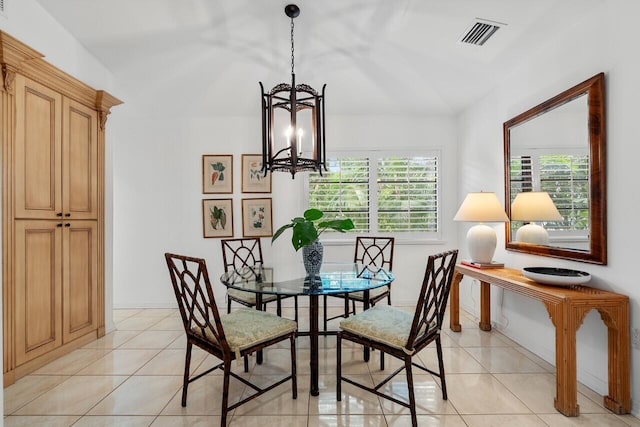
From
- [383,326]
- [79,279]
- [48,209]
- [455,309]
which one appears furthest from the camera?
[455,309]

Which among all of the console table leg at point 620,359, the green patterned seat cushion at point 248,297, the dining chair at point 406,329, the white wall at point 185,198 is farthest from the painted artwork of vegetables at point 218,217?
the console table leg at point 620,359

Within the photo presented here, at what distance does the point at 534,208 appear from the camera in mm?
2711

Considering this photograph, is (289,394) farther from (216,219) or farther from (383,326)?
(216,219)

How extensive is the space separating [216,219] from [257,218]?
0.52 m

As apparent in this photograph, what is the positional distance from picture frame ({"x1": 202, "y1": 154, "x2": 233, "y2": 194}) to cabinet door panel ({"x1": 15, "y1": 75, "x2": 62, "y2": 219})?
5.29 ft

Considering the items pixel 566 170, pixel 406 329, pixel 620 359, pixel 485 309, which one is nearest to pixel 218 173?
pixel 406 329

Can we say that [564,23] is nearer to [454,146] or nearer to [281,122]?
[454,146]

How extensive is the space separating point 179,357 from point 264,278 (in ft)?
3.63

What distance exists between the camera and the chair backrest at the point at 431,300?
1.76m

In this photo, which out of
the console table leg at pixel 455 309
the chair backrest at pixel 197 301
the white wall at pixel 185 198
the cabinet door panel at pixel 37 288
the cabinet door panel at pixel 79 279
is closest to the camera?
the chair backrest at pixel 197 301

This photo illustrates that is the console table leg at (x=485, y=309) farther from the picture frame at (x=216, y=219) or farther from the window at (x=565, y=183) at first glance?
the picture frame at (x=216, y=219)

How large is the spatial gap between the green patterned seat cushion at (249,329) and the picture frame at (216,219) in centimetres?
206

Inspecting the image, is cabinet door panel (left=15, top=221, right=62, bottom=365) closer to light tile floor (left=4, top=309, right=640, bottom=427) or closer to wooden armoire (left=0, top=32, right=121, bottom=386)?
wooden armoire (left=0, top=32, right=121, bottom=386)

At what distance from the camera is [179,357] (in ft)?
8.97
